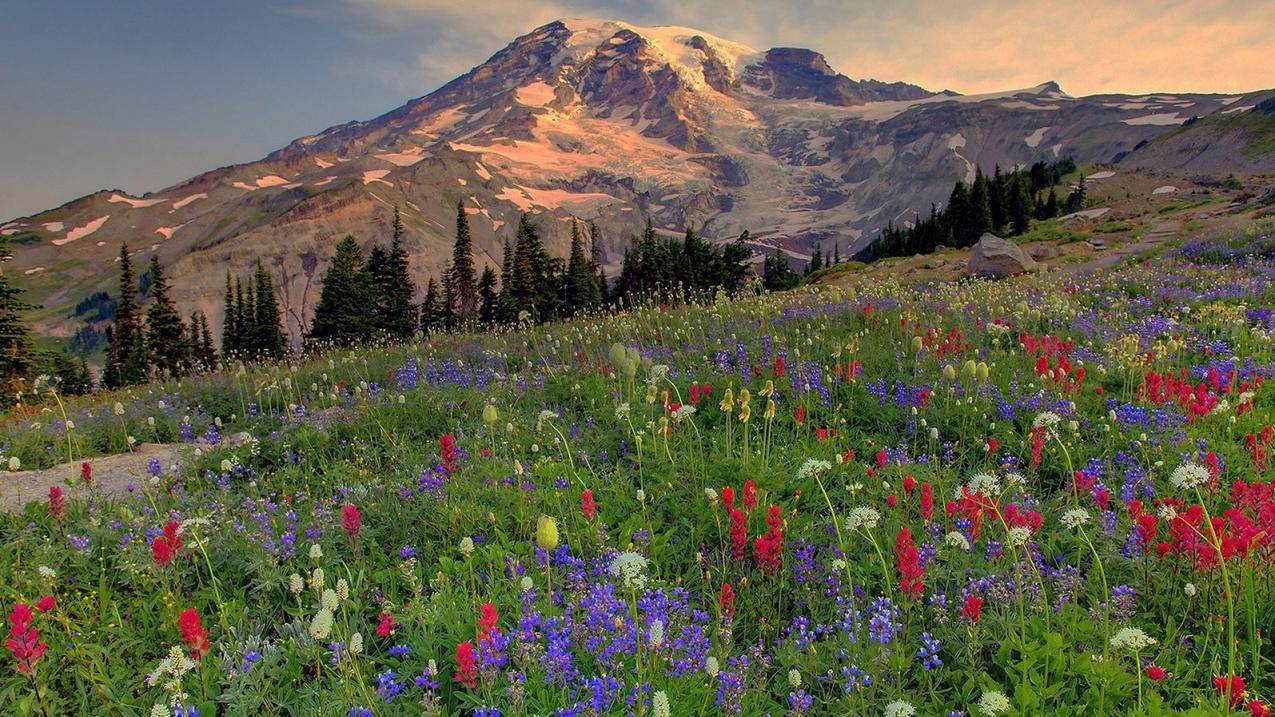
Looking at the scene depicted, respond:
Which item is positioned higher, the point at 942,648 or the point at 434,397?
the point at 434,397

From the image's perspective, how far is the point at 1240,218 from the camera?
29.5 m

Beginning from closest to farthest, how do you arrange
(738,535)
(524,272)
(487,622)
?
(487,622)
(738,535)
(524,272)

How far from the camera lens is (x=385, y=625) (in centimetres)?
329

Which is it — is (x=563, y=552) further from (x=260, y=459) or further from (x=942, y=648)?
(x=260, y=459)

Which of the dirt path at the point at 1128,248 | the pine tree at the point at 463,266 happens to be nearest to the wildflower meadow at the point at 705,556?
→ the dirt path at the point at 1128,248

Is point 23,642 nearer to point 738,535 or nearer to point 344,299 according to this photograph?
point 738,535

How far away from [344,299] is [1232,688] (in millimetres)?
57789

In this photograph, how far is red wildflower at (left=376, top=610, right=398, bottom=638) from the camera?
10.7 ft

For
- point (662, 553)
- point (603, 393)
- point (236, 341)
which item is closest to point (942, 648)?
point (662, 553)

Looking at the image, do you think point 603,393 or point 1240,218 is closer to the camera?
point 603,393

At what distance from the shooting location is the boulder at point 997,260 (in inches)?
1033

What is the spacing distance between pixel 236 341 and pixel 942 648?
71.0m

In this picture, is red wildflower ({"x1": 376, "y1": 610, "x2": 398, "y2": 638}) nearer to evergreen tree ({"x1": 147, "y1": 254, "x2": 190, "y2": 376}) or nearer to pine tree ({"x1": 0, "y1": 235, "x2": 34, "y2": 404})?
pine tree ({"x1": 0, "y1": 235, "x2": 34, "y2": 404})

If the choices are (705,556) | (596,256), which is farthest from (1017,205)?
(705,556)
